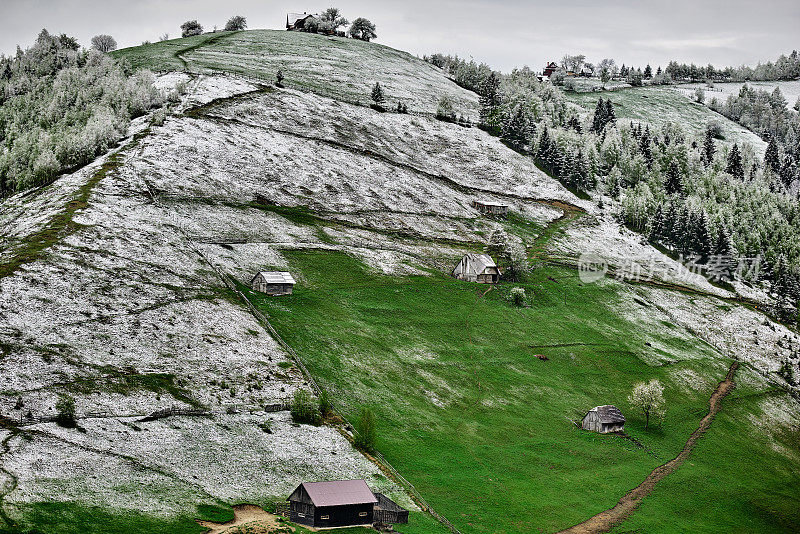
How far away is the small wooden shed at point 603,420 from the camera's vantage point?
89.4 m

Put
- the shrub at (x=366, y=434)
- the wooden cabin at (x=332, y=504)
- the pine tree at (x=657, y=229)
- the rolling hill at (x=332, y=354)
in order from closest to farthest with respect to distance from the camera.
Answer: the wooden cabin at (x=332, y=504)
the rolling hill at (x=332, y=354)
the shrub at (x=366, y=434)
the pine tree at (x=657, y=229)

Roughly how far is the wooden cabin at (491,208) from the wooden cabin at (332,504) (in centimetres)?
11354

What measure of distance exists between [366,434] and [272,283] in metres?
35.8

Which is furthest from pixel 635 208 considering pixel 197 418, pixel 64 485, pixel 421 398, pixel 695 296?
pixel 64 485

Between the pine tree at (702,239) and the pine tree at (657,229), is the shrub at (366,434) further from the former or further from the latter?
the pine tree at (657,229)

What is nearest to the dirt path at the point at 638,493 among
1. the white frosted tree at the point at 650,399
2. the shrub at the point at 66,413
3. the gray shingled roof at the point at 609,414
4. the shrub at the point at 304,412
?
the white frosted tree at the point at 650,399

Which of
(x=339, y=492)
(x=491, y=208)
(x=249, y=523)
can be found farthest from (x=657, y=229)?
(x=249, y=523)

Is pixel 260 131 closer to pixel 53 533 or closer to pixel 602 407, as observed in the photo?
pixel 602 407

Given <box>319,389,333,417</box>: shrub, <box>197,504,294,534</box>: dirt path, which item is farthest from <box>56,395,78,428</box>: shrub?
<box>319,389,333,417</box>: shrub

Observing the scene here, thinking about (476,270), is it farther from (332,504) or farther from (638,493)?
(332,504)

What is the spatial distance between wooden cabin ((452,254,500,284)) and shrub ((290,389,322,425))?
58298 millimetres

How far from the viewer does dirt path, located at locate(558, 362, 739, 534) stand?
219 feet

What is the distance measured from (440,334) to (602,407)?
25449 millimetres

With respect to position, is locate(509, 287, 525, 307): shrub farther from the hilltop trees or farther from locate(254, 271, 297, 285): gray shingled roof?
the hilltop trees
